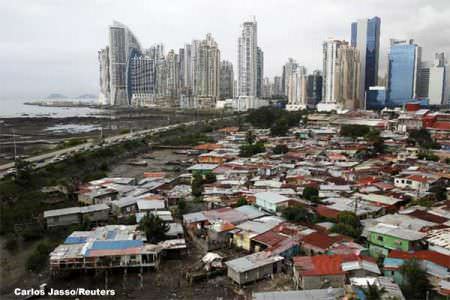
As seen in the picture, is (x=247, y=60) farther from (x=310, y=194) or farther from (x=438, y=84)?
(x=310, y=194)

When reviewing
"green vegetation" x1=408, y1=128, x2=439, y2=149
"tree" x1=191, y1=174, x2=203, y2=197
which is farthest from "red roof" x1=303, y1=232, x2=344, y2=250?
"green vegetation" x1=408, y1=128, x2=439, y2=149

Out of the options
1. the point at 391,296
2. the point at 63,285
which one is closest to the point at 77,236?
the point at 63,285

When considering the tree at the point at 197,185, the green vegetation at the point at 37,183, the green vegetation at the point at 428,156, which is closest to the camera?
the green vegetation at the point at 37,183

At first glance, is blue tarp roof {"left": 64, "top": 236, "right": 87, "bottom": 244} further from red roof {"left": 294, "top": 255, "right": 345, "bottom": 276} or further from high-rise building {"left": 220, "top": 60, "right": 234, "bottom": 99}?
high-rise building {"left": 220, "top": 60, "right": 234, "bottom": 99}

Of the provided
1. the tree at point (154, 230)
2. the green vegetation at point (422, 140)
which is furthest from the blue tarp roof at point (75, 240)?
the green vegetation at point (422, 140)

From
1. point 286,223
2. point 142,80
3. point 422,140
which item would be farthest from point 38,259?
point 142,80

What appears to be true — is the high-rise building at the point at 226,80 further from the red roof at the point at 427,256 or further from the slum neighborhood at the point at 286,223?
the red roof at the point at 427,256
